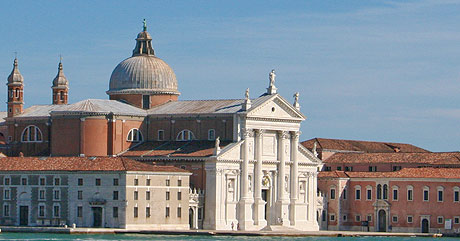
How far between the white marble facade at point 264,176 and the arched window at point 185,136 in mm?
4374

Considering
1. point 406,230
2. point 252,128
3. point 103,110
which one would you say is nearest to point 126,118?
point 103,110

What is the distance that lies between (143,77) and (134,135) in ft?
17.2

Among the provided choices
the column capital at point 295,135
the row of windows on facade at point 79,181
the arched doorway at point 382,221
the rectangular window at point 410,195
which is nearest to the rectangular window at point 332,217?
the arched doorway at point 382,221

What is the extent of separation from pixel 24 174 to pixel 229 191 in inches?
512

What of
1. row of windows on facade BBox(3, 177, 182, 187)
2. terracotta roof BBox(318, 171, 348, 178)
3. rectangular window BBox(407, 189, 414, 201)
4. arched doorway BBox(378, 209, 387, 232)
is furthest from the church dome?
rectangular window BBox(407, 189, 414, 201)

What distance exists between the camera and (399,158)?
349 feet

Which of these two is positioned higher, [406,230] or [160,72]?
[160,72]

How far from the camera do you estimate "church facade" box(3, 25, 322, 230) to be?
311ft

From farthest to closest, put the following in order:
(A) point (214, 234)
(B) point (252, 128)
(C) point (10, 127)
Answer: (C) point (10, 127)
(B) point (252, 128)
(A) point (214, 234)

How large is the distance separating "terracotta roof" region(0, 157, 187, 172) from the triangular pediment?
23.6 ft

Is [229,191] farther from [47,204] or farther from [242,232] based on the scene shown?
[47,204]

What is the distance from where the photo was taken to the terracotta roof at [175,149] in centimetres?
9556

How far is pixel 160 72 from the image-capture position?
104312 mm

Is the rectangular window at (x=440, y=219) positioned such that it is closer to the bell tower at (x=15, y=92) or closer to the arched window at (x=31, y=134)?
the arched window at (x=31, y=134)
